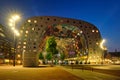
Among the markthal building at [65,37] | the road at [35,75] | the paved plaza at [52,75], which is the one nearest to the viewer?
the road at [35,75]

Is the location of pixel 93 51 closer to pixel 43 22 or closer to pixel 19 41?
pixel 43 22

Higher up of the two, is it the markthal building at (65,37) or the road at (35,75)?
the markthal building at (65,37)

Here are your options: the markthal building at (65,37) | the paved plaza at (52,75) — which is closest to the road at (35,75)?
the paved plaza at (52,75)

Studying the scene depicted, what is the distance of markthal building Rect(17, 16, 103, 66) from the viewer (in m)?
161

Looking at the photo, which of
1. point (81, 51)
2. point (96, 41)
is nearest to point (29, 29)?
point (81, 51)

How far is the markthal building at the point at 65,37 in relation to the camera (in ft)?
529

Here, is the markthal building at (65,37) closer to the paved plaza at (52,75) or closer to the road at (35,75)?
the road at (35,75)

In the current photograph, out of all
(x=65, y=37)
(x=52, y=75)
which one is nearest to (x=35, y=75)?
(x=52, y=75)

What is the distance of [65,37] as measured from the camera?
16688cm

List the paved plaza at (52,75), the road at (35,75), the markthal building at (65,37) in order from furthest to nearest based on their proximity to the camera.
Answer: the markthal building at (65,37) → the paved plaza at (52,75) → the road at (35,75)

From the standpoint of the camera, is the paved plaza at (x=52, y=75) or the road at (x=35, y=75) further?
the paved plaza at (x=52, y=75)

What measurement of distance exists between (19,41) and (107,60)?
7800 centimetres

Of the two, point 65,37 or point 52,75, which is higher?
point 65,37

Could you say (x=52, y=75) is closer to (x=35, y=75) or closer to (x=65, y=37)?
(x=35, y=75)
